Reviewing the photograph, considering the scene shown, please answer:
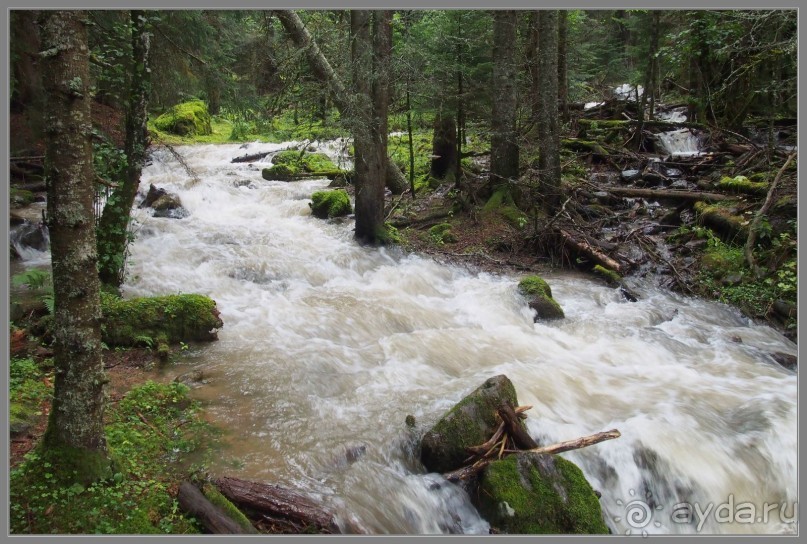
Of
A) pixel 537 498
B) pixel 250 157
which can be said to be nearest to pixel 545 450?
pixel 537 498

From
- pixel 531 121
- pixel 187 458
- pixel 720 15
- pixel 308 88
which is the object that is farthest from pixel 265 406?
pixel 720 15

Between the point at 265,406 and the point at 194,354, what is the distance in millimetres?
1680

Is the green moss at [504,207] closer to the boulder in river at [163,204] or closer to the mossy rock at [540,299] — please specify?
the mossy rock at [540,299]

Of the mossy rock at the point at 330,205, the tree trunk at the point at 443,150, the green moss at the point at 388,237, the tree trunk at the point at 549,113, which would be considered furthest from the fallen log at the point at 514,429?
the tree trunk at the point at 443,150

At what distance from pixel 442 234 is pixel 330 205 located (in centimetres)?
330

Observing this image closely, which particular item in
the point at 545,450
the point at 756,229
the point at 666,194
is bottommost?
the point at 545,450

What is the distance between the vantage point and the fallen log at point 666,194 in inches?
471

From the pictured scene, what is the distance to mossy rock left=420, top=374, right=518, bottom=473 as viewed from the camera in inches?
195

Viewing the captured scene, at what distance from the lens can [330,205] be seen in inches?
567

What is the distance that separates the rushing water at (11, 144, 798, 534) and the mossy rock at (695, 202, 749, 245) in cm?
197

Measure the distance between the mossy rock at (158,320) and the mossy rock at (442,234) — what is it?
6.67m

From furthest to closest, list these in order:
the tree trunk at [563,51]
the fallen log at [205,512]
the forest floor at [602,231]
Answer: the tree trunk at [563,51] → the forest floor at [602,231] → the fallen log at [205,512]

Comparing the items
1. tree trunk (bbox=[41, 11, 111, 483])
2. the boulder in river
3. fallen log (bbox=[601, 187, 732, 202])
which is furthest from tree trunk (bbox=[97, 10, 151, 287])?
fallen log (bbox=[601, 187, 732, 202])

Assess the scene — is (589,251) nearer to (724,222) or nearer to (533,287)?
(533,287)
